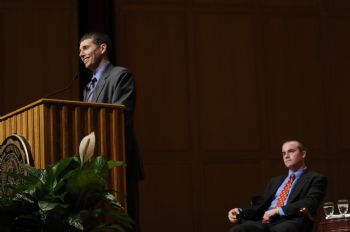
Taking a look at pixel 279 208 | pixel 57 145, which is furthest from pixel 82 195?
pixel 279 208

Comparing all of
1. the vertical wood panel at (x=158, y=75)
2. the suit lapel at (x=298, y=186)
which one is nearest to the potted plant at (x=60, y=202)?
the suit lapel at (x=298, y=186)

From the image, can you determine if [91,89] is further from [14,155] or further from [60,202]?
[60,202]

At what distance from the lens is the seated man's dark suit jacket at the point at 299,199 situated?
18.0ft

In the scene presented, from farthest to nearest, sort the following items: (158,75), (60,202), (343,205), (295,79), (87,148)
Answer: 1. (295,79)
2. (158,75)
3. (343,205)
4. (87,148)
5. (60,202)

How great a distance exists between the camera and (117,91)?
4164mm

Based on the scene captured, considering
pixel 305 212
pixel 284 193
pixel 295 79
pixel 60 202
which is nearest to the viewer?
pixel 60 202

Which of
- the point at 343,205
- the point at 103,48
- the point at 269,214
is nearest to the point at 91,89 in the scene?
the point at 103,48

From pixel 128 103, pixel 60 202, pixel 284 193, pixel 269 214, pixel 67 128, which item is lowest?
pixel 269 214

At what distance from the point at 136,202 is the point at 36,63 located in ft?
12.5

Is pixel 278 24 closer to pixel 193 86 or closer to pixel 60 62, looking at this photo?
pixel 193 86

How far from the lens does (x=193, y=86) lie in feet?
25.5

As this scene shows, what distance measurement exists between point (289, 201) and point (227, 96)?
7.58 ft

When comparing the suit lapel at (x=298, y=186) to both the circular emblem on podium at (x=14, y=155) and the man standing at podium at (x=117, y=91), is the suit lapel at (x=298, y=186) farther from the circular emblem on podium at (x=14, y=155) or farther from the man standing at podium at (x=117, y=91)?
the circular emblem on podium at (x=14, y=155)

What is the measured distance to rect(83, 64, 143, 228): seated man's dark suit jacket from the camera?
405 centimetres
